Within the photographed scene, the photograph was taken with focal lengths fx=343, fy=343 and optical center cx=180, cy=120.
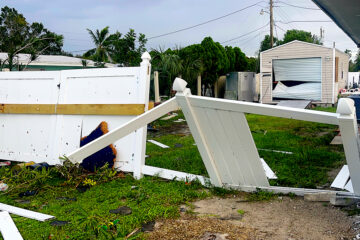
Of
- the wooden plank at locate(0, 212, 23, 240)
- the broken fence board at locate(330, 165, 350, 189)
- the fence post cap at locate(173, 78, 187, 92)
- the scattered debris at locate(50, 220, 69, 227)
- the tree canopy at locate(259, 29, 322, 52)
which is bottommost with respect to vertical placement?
the wooden plank at locate(0, 212, 23, 240)

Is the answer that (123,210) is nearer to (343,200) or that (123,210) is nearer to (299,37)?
(343,200)

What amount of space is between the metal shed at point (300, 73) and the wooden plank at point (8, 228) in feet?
60.8

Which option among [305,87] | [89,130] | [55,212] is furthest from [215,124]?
[305,87]

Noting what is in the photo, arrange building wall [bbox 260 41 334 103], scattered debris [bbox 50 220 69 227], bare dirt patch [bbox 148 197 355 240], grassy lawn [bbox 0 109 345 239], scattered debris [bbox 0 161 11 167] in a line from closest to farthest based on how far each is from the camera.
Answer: bare dirt patch [bbox 148 197 355 240] → grassy lawn [bbox 0 109 345 239] → scattered debris [bbox 50 220 69 227] → scattered debris [bbox 0 161 11 167] → building wall [bbox 260 41 334 103]

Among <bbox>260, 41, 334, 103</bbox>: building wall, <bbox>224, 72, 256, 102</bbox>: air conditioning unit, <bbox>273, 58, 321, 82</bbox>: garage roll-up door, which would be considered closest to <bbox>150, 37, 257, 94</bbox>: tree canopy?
<bbox>224, 72, 256, 102</bbox>: air conditioning unit

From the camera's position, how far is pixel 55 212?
3.72 metres

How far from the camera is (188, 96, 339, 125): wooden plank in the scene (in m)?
3.01

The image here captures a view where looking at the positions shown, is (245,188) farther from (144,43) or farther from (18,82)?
(144,43)

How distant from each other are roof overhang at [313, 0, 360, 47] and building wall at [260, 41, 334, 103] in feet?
41.8

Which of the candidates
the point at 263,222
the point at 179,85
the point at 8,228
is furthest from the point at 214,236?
the point at 8,228

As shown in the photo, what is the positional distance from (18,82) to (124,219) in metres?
3.87

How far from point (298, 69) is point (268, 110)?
58.8 feet

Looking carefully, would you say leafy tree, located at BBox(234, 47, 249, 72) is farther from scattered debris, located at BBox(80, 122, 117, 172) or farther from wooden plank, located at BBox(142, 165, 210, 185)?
wooden plank, located at BBox(142, 165, 210, 185)

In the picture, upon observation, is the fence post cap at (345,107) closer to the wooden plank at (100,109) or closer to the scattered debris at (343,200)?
the scattered debris at (343,200)
